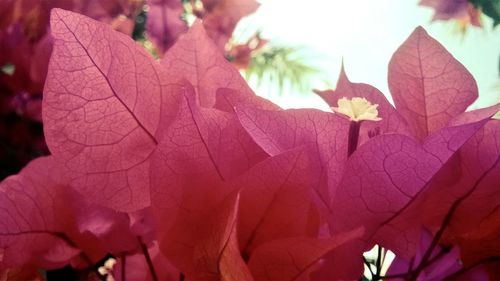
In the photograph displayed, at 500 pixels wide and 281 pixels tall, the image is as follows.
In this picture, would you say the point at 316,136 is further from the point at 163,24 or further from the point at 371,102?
the point at 163,24

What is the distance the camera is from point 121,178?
17 cm

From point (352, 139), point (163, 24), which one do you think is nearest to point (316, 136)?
point (352, 139)

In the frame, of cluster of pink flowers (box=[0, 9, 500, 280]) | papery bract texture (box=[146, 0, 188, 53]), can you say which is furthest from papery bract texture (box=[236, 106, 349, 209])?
papery bract texture (box=[146, 0, 188, 53])

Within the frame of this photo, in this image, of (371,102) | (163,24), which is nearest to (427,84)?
(371,102)

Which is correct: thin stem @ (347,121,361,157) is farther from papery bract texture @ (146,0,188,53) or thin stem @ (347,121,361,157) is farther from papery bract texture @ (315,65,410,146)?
papery bract texture @ (146,0,188,53)

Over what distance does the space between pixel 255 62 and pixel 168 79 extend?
4.22 ft

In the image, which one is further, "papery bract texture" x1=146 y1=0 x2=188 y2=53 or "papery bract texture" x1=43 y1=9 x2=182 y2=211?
"papery bract texture" x1=146 y1=0 x2=188 y2=53

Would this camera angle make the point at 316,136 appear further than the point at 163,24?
No

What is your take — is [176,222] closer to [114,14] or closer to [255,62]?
[114,14]

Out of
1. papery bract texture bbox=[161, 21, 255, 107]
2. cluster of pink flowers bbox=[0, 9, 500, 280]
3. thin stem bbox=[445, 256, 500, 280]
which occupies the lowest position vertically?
thin stem bbox=[445, 256, 500, 280]

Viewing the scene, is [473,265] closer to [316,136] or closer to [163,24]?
[316,136]

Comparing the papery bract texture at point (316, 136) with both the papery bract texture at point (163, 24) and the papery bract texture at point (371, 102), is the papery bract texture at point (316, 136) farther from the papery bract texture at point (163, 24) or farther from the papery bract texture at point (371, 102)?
the papery bract texture at point (163, 24)

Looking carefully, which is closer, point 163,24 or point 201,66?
point 201,66

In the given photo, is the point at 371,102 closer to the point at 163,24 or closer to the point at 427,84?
the point at 427,84
